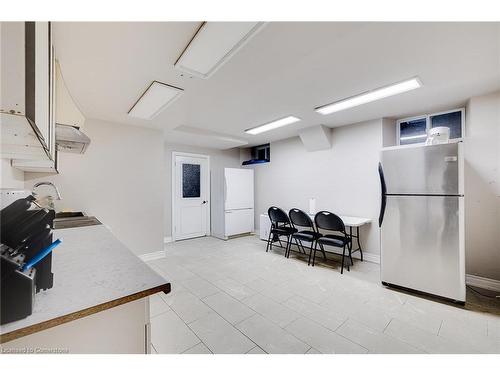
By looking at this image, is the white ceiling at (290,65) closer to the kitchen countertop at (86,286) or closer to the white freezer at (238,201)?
the kitchen countertop at (86,286)

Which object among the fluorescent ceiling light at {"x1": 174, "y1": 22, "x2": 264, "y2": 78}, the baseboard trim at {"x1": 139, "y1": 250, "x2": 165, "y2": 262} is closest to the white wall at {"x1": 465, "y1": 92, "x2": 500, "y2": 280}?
the fluorescent ceiling light at {"x1": 174, "y1": 22, "x2": 264, "y2": 78}

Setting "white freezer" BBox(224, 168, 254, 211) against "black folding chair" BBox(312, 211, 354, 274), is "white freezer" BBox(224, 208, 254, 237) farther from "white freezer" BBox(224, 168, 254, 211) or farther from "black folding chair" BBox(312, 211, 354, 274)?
"black folding chair" BBox(312, 211, 354, 274)

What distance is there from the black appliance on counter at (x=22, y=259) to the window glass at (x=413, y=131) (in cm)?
447

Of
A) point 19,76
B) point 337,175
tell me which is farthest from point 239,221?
point 19,76

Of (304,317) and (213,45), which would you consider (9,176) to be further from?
(304,317)

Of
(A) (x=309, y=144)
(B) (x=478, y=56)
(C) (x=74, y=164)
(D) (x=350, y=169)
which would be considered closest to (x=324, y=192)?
(D) (x=350, y=169)

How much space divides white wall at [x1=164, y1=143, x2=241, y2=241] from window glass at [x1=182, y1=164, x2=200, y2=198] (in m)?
0.33

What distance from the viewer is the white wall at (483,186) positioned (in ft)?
8.58

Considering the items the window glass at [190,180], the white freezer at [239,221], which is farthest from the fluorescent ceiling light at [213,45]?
the white freezer at [239,221]

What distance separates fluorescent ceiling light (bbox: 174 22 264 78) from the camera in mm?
1388

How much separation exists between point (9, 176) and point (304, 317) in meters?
3.25

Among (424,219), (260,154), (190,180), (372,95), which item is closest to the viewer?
(424,219)

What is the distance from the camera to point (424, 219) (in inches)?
94.2

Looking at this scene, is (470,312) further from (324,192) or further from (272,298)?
(324,192)
